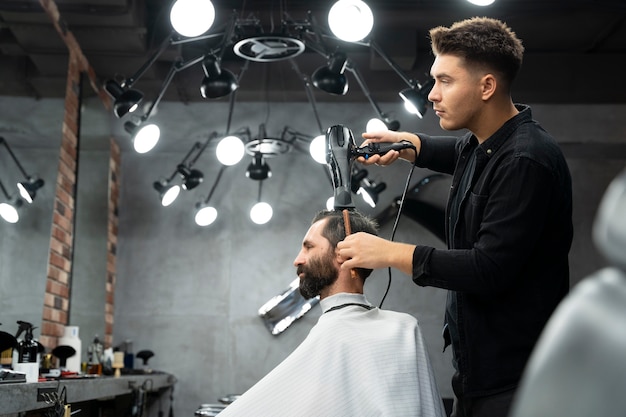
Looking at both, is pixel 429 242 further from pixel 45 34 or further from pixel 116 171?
pixel 45 34

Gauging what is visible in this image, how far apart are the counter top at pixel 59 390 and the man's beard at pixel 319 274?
93 centimetres

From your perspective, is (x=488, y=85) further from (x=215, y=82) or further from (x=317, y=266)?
(x=215, y=82)

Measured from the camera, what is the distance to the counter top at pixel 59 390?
2.27 m

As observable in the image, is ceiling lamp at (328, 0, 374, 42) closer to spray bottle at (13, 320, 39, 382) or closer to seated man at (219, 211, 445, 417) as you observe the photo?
Answer: seated man at (219, 211, 445, 417)

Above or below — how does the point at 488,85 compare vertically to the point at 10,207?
below

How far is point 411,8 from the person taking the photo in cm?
495

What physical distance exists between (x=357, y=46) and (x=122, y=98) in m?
1.94

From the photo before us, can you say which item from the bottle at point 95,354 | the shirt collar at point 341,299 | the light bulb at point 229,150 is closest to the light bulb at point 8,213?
the bottle at point 95,354

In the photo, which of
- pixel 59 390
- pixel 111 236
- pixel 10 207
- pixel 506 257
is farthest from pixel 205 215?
pixel 506 257

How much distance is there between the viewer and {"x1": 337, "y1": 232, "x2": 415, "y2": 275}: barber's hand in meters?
1.61

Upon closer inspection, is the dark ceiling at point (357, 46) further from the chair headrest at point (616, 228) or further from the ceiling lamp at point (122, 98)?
the chair headrest at point (616, 228)

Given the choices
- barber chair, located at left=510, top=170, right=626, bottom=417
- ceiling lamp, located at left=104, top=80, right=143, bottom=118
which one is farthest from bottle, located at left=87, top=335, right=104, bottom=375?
barber chair, located at left=510, top=170, right=626, bottom=417

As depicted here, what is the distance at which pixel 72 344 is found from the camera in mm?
4297

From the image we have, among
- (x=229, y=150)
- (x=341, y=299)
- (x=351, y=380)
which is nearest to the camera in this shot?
(x=351, y=380)
